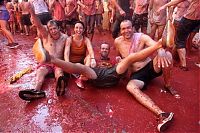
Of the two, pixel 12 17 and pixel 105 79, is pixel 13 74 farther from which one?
pixel 12 17

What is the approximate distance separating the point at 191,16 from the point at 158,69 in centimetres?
179

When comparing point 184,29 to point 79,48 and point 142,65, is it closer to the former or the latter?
point 142,65

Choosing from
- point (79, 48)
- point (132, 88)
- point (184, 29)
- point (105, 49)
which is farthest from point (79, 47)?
point (184, 29)

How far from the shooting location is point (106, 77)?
15.1 feet

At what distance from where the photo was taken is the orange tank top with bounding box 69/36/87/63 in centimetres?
525

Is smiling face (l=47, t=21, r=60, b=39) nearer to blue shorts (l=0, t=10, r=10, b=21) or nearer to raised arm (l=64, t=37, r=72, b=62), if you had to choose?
raised arm (l=64, t=37, r=72, b=62)

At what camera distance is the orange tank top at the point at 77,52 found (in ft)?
17.2

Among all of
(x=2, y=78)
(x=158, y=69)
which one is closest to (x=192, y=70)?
(x=158, y=69)

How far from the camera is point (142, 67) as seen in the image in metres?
4.55

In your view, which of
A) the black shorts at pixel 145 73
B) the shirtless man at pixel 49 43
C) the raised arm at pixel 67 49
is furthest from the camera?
the raised arm at pixel 67 49

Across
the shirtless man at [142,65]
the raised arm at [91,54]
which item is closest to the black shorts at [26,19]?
the raised arm at [91,54]

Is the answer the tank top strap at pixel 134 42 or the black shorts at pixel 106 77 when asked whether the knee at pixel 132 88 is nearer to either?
the black shorts at pixel 106 77

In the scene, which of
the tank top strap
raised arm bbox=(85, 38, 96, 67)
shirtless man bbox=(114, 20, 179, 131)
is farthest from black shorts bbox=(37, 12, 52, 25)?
the tank top strap

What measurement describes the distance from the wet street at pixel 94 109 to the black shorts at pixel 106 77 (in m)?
0.11
